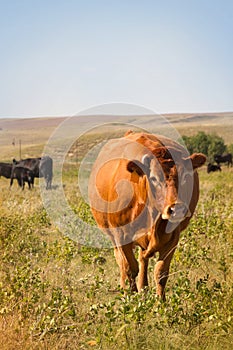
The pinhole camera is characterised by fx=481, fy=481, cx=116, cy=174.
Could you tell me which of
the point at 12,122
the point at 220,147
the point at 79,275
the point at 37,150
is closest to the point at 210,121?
the point at 12,122

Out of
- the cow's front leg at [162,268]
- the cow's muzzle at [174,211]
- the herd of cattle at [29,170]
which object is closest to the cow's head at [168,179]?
the cow's muzzle at [174,211]

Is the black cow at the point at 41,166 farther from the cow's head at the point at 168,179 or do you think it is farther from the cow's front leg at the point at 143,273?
the cow's head at the point at 168,179

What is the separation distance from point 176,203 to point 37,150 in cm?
7700

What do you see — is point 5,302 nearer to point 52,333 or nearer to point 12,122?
point 52,333

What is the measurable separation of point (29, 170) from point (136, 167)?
22.2 metres

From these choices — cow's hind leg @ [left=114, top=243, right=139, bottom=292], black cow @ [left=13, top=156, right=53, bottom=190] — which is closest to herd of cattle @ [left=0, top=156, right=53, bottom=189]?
black cow @ [left=13, top=156, right=53, bottom=190]

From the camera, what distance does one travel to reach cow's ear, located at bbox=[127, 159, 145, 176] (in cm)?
481

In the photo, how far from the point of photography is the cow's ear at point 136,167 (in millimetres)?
4809

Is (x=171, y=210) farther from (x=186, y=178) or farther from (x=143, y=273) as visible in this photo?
(x=143, y=273)

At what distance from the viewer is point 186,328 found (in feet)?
14.5

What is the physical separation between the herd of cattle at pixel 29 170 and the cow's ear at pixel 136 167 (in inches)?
779

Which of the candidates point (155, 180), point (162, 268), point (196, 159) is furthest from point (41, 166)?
point (155, 180)

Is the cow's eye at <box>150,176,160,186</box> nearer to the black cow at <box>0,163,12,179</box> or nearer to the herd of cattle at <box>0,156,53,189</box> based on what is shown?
the herd of cattle at <box>0,156,53,189</box>

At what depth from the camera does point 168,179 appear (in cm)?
454
